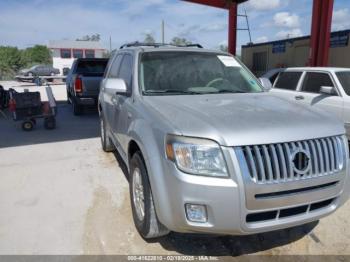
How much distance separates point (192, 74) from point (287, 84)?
14.7 feet

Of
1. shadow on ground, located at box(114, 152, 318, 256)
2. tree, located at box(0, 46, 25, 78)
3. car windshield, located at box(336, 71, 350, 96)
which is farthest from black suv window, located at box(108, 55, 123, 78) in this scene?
tree, located at box(0, 46, 25, 78)

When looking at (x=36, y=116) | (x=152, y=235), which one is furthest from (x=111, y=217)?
(x=36, y=116)

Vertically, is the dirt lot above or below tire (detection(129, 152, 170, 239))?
below

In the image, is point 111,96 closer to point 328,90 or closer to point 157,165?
point 157,165

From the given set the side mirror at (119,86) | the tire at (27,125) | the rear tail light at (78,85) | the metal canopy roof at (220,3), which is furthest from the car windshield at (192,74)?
the metal canopy roof at (220,3)

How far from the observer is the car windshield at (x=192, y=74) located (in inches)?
151

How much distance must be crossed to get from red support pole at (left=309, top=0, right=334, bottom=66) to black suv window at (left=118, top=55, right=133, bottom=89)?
6.55 metres

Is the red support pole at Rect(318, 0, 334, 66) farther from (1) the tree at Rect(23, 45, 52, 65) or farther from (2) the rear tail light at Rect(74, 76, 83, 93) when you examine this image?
(1) the tree at Rect(23, 45, 52, 65)

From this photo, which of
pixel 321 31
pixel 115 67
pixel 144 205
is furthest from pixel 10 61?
pixel 144 205

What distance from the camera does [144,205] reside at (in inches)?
120

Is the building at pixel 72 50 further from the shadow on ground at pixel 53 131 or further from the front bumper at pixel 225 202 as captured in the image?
the front bumper at pixel 225 202

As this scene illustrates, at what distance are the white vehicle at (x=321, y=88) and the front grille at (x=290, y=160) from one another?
13.0 feet

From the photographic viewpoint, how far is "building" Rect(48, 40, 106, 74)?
57.3m

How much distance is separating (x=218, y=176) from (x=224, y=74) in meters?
2.10
